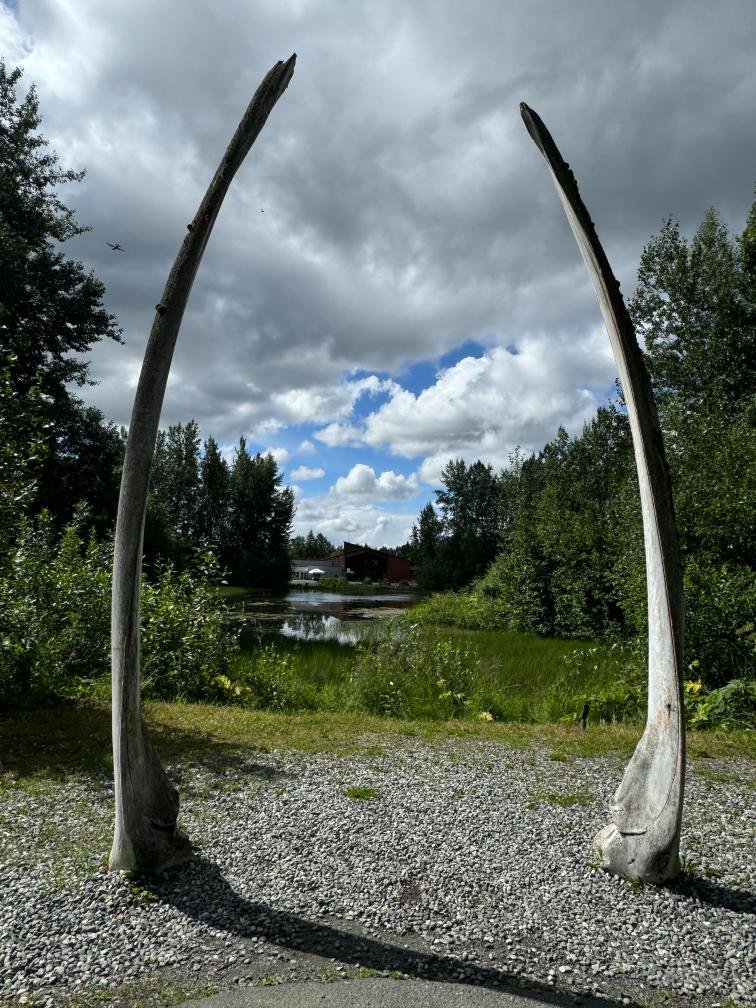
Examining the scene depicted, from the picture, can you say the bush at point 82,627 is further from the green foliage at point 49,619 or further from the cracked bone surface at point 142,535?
the cracked bone surface at point 142,535

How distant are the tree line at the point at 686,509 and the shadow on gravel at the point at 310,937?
743cm

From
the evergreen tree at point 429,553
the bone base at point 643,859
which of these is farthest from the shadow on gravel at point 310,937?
the evergreen tree at point 429,553

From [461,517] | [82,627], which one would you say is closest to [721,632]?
[82,627]

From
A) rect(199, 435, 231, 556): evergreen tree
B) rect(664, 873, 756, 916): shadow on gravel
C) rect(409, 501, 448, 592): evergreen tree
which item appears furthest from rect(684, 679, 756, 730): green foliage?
rect(199, 435, 231, 556): evergreen tree

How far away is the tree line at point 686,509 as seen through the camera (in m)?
10.1

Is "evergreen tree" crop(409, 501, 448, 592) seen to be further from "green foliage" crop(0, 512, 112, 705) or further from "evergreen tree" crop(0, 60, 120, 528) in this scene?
"green foliage" crop(0, 512, 112, 705)

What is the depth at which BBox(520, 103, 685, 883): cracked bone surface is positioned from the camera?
4023mm

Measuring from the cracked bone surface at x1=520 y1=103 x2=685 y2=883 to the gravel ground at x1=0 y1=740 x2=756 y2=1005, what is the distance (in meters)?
0.24

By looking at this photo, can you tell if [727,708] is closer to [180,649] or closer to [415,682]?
[415,682]

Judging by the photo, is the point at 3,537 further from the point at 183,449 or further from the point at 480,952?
the point at 183,449

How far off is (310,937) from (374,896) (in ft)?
1.69

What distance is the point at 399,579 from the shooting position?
75000 millimetres

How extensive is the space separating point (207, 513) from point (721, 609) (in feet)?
164

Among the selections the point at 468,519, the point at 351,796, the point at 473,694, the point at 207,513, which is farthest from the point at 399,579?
the point at 351,796
